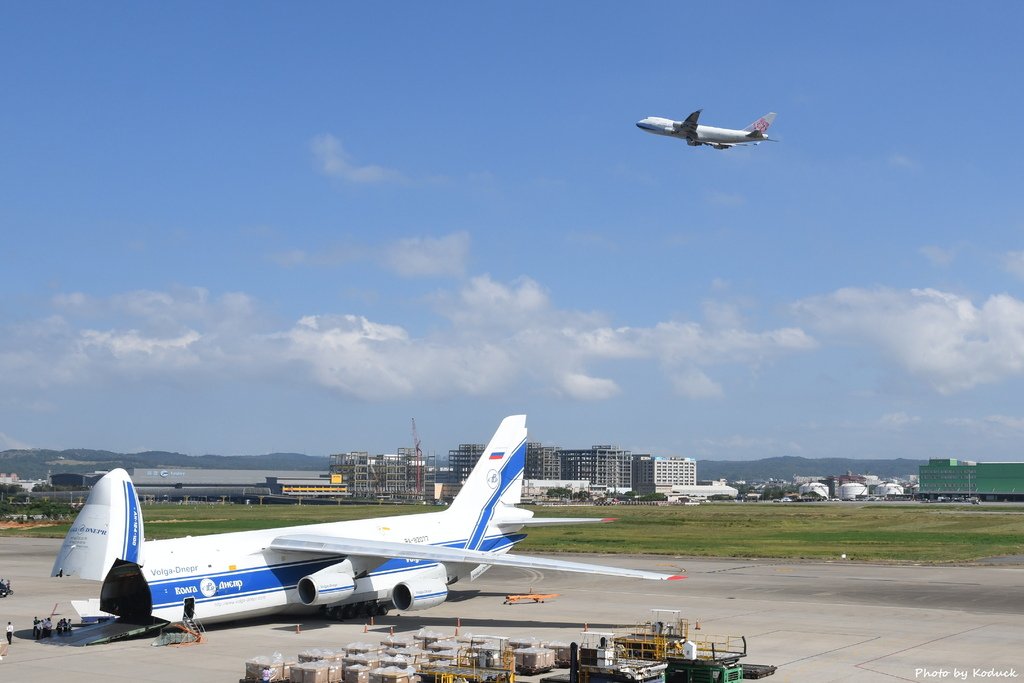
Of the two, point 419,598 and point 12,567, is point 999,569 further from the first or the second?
point 12,567

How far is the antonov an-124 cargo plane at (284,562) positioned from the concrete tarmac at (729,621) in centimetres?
113

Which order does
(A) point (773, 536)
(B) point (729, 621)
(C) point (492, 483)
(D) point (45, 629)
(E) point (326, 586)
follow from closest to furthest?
1. (D) point (45, 629)
2. (E) point (326, 586)
3. (B) point (729, 621)
4. (C) point (492, 483)
5. (A) point (773, 536)

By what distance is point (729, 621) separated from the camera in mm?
39969

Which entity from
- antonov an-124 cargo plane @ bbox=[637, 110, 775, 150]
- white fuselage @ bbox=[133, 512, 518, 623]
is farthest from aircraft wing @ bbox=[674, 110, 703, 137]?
white fuselage @ bbox=[133, 512, 518, 623]

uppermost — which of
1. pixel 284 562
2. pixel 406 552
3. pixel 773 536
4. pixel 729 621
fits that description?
pixel 406 552

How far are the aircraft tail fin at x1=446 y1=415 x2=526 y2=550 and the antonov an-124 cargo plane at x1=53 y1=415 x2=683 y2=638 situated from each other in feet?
0.23

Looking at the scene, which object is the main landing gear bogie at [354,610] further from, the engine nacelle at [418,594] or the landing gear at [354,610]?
the engine nacelle at [418,594]

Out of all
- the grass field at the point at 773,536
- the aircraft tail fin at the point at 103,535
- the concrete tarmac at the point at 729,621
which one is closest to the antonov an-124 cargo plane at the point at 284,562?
the aircraft tail fin at the point at 103,535

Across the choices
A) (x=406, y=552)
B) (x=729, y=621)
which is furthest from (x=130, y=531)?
(x=729, y=621)

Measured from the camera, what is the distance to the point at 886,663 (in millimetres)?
30594

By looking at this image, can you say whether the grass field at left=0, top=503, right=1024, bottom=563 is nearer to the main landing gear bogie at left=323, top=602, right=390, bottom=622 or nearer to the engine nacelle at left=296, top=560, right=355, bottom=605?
the main landing gear bogie at left=323, top=602, right=390, bottom=622

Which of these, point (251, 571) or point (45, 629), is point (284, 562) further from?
point (45, 629)

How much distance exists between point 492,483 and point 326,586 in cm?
1139

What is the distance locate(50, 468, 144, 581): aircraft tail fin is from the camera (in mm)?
34312
